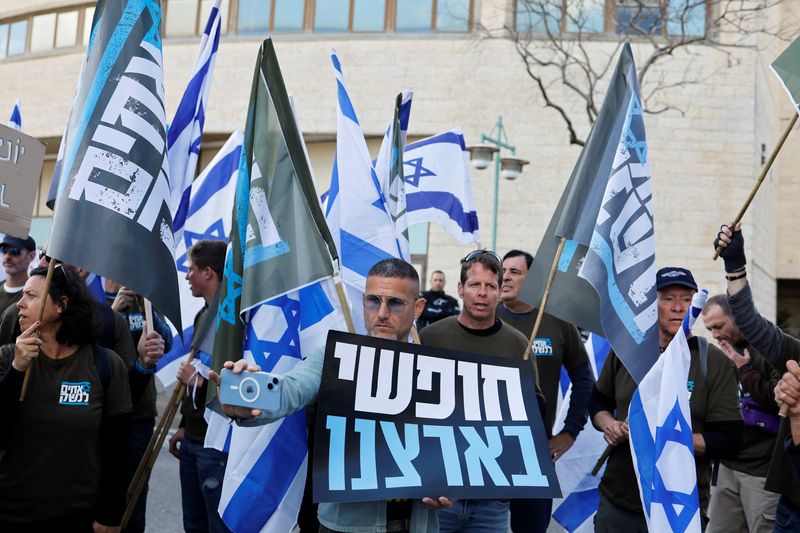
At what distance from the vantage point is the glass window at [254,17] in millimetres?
21703

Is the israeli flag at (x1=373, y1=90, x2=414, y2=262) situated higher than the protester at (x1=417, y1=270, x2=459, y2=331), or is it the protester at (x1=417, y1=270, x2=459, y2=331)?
the israeli flag at (x1=373, y1=90, x2=414, y2=262)

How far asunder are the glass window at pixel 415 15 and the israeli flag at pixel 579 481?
15.9 m

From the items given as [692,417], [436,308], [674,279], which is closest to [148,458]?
[692,417]

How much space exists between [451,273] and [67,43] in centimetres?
1163

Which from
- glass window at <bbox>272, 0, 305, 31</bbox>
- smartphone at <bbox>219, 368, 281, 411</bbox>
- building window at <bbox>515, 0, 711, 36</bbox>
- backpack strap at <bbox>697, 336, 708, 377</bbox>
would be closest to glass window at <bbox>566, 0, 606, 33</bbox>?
building window at <bbox>515, 0, 711, 36</bbox>

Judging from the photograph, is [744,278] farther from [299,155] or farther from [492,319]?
[299,155]

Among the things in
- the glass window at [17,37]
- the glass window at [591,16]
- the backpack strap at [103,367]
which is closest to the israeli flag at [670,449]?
the backpack strap at [103,367]

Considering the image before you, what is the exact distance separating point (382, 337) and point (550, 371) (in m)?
2.35

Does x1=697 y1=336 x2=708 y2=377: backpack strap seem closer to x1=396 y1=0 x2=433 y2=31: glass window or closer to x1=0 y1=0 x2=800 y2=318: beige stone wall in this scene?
x1=0 y1=0 x2=800 y2=318: beige stone wall

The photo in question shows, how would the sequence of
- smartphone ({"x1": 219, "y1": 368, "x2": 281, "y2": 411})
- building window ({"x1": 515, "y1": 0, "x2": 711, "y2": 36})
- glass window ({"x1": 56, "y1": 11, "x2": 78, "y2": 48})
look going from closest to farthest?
smartphone ({"x1": 219, "y1": 368, "x2": 281, "y2": 411})
building window ({"x1": 515, "y1": 0, "x2": 711, "y2": 36})
glass window ({"x1": 56, "y1": 11, "x2": 78, "y2": 48})

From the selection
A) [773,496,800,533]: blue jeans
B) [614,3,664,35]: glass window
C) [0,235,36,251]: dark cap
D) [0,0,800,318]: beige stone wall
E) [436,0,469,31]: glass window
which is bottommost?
[773,496,800,533]: blue jeans

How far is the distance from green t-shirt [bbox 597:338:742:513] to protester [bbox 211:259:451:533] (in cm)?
143

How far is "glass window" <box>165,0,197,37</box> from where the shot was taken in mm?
22516

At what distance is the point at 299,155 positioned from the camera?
4551mm
